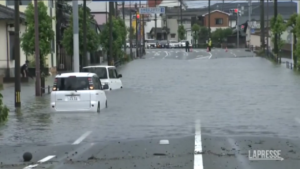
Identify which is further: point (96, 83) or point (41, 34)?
point (41, 34)

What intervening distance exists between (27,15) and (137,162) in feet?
103

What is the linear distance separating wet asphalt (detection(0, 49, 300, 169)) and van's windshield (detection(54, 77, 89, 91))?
3.18ft

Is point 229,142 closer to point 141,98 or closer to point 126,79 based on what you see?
point 141,98

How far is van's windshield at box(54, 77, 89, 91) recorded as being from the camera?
25391 mm

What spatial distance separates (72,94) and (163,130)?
6.29 metres

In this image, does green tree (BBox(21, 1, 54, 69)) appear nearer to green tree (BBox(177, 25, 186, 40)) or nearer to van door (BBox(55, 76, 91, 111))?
van door (BBox(55, 76, 91, 111))

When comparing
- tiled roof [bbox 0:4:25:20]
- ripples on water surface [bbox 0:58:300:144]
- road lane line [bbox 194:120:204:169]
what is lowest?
ripples on water surface [bbox 0:58:300:144]

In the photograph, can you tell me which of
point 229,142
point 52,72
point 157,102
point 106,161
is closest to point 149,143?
point 229,142

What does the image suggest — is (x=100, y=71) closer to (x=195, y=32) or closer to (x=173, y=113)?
(x=173, y=113)

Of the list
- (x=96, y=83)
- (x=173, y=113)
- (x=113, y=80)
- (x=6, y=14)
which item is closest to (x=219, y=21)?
(x=6, y=14)

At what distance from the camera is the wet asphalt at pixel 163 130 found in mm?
13781

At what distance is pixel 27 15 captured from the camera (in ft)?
142

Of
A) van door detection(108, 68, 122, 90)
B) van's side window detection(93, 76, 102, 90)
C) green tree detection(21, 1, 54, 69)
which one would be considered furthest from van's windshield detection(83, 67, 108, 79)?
van's side window detection(93, 76, 102, 90)

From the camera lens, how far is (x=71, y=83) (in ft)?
83.5
